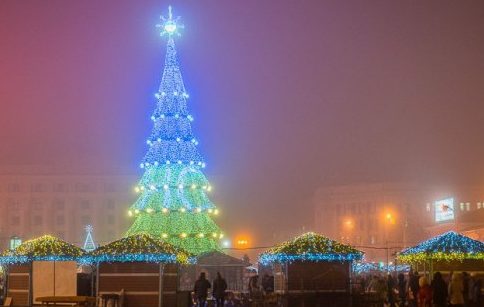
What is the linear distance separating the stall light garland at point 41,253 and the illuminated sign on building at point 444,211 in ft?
230

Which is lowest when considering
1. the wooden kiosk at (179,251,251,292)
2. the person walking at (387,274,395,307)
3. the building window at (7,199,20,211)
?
the person walking at (387,274,395,307)

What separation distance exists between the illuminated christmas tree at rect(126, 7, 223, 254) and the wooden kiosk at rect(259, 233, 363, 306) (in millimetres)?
15528

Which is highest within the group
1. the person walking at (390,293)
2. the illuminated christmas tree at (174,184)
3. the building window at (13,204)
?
the building window at (13,204)

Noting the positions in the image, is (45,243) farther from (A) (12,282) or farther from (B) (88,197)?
(B) (88,197)

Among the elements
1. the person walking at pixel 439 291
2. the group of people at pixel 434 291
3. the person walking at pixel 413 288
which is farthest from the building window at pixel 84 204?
the person walking at pixel 439 291

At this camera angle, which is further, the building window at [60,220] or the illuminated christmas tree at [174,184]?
the building window at [60,220]

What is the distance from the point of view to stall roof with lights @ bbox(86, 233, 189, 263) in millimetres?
31297

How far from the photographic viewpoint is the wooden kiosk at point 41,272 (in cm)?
3362

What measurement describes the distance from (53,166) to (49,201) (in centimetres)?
498

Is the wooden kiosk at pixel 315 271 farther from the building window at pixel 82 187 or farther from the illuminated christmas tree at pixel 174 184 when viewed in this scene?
the building window at pixel 82 187

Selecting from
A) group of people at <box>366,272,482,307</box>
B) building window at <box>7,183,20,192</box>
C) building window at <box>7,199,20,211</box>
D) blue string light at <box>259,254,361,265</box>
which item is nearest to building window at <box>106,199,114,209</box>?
building window at <box>7,199,20,211</box>

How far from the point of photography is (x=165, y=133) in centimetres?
4791

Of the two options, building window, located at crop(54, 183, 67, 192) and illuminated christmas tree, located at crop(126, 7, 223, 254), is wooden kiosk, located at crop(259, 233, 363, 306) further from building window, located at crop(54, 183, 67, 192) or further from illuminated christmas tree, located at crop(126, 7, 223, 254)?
building window, located at crop(54, 183, 67, 192)

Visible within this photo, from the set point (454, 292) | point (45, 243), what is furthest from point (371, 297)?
point (45, 243)
